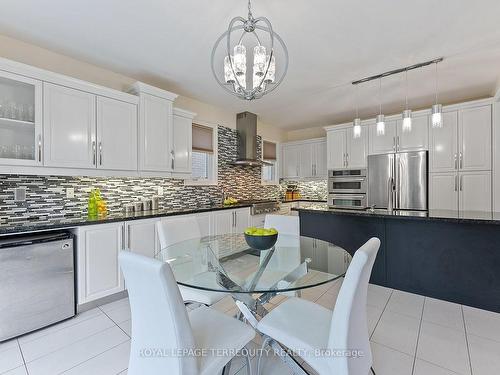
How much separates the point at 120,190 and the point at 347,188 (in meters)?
4.04

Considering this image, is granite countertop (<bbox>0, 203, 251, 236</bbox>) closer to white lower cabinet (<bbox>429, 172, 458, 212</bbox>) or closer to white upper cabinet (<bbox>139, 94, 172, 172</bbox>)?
white upper cabinet (<bbox>139, 94, 172, 172</bbox>)

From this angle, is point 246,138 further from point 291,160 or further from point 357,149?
point 357,149

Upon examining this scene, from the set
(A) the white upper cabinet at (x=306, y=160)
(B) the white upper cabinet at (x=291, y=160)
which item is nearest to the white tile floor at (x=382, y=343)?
(A) the white upper cabinet at (x=306, y=160)

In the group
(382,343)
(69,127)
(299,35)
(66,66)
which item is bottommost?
(382,343)

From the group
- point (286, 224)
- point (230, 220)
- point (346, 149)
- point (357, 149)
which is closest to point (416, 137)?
point (357, 149)

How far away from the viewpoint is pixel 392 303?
2.58m

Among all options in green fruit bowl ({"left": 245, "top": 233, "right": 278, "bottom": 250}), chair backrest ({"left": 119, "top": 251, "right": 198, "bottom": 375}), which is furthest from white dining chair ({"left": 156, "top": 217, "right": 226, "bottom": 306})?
chair backrest ({"left": 119, "top": 251, "right": 198, "bottom": 375})

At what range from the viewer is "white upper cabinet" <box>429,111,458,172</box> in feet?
12.9

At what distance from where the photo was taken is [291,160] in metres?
6.04

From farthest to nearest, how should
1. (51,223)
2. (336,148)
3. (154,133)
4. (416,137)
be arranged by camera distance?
(336,148)
(416,137)
(154,133)
(51,223)

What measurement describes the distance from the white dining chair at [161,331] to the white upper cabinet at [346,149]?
4.40m

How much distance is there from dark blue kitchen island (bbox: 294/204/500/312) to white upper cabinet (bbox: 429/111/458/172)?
1550mm

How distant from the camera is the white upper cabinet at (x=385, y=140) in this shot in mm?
4410

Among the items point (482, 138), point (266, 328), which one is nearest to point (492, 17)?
point (482, 138)
